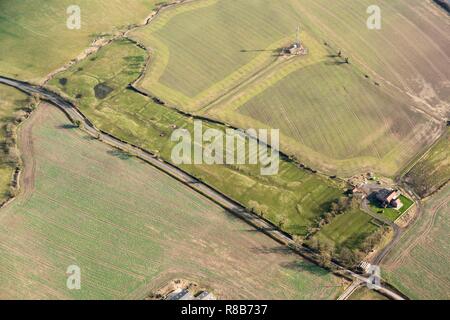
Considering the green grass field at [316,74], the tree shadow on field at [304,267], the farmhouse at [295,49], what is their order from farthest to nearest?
the farmhouse at [295,49]
the green grass field at [316,74]
the tree shadow on field at [304,267]

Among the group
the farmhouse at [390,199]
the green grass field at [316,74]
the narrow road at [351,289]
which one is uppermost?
the green grass field at [316,74]

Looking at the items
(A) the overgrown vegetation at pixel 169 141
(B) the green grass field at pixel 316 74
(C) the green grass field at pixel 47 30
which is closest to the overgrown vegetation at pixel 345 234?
(A) the overgrown vegetation at pixel 169 141

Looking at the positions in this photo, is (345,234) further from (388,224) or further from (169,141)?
(169,141)

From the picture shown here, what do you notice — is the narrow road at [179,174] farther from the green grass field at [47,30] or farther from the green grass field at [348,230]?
the green grass field at [47,30]

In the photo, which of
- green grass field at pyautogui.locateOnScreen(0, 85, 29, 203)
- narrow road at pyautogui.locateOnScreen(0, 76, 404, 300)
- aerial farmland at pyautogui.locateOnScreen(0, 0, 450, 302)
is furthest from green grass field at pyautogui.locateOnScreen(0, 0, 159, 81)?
narrow road at pyautogui.locateOnScreen(0, 76, 404, 300)

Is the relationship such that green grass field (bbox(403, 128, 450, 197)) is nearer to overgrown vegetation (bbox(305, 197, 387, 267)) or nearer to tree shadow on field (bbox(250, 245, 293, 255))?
overgrown vegetation (bbox(305, 197, 387, 267))

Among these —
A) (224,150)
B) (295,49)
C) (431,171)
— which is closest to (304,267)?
(224,150)
